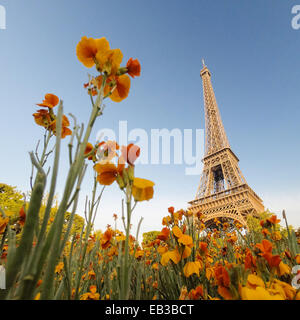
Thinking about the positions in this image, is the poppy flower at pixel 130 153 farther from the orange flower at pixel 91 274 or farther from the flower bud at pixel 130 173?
the orange flower at pixel 91 274

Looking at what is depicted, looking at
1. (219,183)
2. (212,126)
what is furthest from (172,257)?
(212,126)

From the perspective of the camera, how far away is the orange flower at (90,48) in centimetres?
62

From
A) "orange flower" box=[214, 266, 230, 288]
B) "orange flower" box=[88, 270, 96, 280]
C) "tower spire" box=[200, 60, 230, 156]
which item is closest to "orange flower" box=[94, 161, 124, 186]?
"orange flower" box=[214, 266, 230, 288]

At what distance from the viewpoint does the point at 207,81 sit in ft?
95.9

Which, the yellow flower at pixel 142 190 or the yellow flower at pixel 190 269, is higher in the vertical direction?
the yellow flower at pixel 142 190

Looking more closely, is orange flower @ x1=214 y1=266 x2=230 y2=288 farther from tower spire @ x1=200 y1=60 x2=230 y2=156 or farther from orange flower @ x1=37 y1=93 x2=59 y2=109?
tower spire @ x1=200 y1=60 x2=230 y2=156

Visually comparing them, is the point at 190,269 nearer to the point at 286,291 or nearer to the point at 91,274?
the point at 286,291

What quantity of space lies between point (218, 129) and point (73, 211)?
24.5 metres

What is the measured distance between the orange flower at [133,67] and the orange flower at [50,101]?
43cm

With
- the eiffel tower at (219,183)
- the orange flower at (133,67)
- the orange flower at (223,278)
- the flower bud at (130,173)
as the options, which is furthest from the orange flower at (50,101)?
the eiffel tower at (219,183)

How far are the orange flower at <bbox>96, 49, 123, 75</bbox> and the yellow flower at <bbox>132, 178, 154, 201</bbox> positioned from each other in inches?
14.5

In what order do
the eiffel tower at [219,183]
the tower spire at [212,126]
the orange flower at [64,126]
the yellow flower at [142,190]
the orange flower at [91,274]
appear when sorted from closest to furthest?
the yellow flower at [142,190], the orange flower at [64,126], the orange flower at [91,274], the eiffel tower at [219,183], the tower spire at [212,126]

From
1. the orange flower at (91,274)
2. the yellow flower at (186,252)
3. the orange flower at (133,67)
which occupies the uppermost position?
the orange flower at (133,67)
